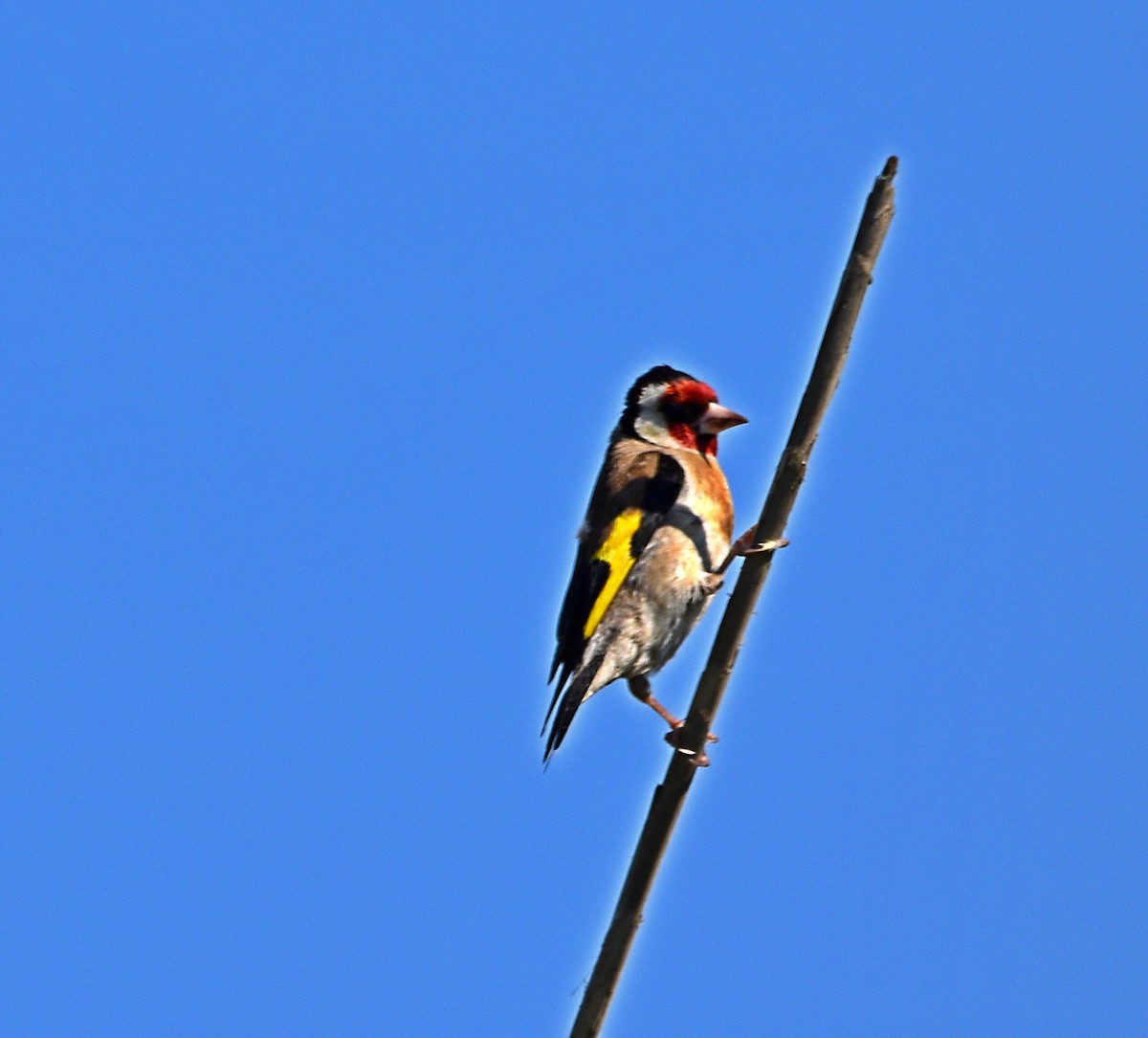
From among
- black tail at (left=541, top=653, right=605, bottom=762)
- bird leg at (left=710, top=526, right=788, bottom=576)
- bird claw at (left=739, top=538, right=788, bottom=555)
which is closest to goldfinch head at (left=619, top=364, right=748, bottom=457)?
bird leg at (left=710, top=526, right=788, bottom=576)

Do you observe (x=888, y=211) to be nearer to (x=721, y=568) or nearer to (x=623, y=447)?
(x=721, y=568)

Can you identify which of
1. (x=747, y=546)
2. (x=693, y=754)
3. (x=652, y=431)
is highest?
(x=652, y=431)

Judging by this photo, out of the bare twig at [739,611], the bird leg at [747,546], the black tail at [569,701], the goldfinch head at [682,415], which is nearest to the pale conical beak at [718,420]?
the goldfinch head at [682,415]

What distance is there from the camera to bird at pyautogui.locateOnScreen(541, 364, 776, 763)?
957cm

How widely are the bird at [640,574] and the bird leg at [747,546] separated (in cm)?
1

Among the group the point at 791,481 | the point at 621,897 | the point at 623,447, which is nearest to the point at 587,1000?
the point at 621,897

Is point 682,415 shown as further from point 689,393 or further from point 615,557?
point 615,557

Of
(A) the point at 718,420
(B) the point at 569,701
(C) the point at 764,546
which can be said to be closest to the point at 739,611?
(C) the point at 764,546

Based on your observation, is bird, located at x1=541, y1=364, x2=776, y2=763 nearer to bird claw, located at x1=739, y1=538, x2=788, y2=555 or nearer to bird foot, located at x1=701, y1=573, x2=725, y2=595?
bird foot, located at x1=701, y1=573, x2=725, y2=595

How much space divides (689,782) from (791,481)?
54.3 inches

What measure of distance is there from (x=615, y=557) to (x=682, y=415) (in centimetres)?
154

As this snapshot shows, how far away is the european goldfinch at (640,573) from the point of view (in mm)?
9578

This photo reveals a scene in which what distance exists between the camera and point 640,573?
31.9 ft

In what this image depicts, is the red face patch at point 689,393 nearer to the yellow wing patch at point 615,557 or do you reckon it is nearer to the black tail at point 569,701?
the yellow wing patch at point 615,557
